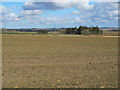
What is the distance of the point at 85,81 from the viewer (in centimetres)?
877

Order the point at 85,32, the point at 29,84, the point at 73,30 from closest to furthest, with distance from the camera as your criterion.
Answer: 1. the point at 29,84
2. the point at 85,32
3. the point at 73,30

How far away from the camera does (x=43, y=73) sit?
1040 cm

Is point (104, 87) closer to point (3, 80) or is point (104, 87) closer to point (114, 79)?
point (114, 79)

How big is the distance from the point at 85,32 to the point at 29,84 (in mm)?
135047

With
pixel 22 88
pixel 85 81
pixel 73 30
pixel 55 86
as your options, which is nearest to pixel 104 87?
pixel 85 81

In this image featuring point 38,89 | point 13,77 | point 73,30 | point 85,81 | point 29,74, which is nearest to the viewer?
point 38,89

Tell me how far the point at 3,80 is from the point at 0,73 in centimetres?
154

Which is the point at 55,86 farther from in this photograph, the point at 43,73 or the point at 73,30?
the point at 73,30

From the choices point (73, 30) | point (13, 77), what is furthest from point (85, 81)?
point (73, 30)

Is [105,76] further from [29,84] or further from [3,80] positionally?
[3,80]

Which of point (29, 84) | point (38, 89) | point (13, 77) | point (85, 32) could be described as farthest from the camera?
point (85, 32)

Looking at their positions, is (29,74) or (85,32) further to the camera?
(85,32)

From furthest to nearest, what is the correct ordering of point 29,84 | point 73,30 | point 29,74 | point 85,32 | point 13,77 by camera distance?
point 73,30, point 85,32, point 29,74, point 13,77, point 29,84

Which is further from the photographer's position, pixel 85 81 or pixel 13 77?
pixel 13 77
